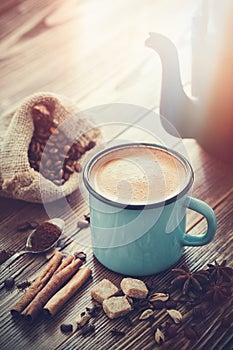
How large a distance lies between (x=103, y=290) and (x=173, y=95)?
0.43m

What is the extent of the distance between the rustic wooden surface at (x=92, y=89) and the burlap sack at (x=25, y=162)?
0.03m

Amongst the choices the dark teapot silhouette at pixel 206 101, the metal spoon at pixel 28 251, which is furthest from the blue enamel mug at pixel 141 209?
the dark teapot silhouette at pixel 206 101

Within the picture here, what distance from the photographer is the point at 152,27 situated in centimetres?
173

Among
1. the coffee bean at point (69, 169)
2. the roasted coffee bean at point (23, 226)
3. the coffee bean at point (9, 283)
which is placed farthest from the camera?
the coffee bean at point (69, 169)

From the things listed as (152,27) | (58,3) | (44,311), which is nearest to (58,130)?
(44,311)

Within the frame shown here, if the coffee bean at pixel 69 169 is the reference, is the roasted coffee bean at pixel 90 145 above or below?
below

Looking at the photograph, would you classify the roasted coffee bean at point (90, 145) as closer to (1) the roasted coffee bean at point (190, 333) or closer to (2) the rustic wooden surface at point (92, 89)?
(2) the rustic wooden surface at point (92, 89)

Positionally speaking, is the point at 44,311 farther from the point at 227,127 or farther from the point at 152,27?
the point at 152,27

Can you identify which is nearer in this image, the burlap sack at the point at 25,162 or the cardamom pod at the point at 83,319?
the cardamom pod at the point at 83,319

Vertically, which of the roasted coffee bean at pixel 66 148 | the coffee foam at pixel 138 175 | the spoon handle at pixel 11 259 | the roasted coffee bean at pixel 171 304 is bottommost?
the roasted coffee bean at pixel 171 304

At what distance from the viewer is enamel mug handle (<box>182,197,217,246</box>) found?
35.5 inches

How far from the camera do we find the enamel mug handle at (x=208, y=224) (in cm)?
90

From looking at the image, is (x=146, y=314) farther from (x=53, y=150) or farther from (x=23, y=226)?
(x=53, y=150)

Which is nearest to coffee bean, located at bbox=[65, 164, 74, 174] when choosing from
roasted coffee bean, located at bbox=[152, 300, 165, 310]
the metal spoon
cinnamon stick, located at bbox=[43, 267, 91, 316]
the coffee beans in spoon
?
the coffee beans in spoon
